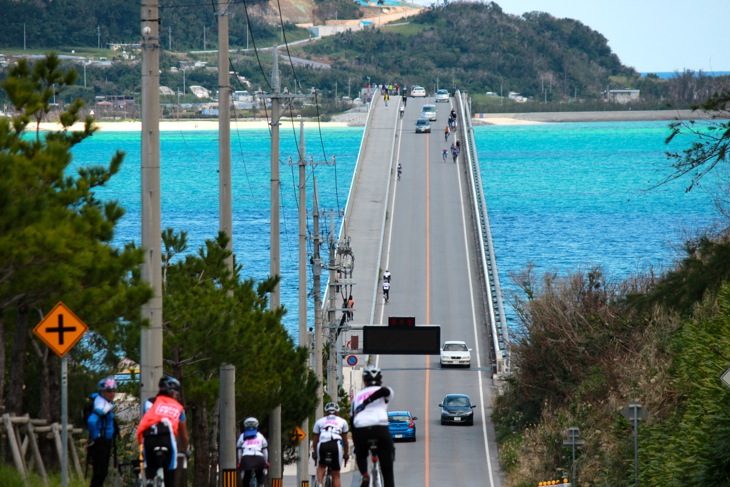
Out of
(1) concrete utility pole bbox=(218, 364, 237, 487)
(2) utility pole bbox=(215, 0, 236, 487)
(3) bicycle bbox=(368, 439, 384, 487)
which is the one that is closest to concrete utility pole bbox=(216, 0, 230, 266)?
(2) utility pole bbox=(215, 0, 236, 487)

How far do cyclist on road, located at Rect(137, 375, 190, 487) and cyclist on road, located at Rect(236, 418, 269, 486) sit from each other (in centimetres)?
417

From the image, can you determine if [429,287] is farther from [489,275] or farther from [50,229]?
[50,229]

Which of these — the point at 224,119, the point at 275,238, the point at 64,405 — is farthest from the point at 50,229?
the point at 275,238

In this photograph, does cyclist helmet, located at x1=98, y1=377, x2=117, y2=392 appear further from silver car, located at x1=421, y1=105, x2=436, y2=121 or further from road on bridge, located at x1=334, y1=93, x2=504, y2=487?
silver car, located at x1=421, y1=105, x2=436, y2=121

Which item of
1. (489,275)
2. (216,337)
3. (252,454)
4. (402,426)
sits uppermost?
(216,337)

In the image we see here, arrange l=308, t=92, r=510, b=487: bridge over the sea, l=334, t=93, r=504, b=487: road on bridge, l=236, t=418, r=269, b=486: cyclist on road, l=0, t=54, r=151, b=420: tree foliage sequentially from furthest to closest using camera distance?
l=308, t=92, r=510, b=487: bridge over the sea < l=334, t=93, r=504, b=487: road on bridge < l=236, t=418, r=269, b=486: cyclist on road < l=0, t=54, r=151, b=420: tree foliage

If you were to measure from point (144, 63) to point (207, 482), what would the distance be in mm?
12321

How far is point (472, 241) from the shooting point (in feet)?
275

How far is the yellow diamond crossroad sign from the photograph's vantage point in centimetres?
1452

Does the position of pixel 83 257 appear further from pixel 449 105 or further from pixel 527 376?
pixel 449 105

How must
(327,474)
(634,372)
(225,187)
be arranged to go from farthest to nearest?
1. (634,372)
2. (225,187)
3. (327,474)

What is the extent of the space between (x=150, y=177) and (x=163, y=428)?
3.95m

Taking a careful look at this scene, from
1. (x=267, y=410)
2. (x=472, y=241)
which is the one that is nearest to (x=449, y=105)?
(x=472, y=241)

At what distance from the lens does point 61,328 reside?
47.8ft
